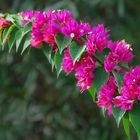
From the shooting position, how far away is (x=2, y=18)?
1089 millimetres

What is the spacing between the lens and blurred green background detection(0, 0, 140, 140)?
253cm

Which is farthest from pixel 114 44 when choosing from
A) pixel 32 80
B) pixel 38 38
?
pixel 32 80

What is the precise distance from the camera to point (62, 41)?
3.16 feet

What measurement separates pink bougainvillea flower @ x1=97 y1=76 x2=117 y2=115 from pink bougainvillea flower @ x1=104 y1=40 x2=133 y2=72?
0.11 feet

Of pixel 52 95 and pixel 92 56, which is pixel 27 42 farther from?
pixel 52 95

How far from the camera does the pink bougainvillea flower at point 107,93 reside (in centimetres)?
93

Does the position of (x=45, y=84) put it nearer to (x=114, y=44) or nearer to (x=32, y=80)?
(x=32, y=80)

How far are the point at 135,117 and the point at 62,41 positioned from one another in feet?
0.72

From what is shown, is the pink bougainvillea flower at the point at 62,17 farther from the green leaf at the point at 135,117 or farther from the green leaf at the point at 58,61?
the green leaf at the point at 135,117

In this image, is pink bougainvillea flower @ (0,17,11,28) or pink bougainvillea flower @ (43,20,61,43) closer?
pink bougainvillea flower @ (43,20,61,43)

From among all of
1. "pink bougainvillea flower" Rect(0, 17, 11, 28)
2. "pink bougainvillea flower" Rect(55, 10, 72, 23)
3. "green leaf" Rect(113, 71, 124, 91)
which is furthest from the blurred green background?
"green leaf" Rect(113, 71, 124, 91)

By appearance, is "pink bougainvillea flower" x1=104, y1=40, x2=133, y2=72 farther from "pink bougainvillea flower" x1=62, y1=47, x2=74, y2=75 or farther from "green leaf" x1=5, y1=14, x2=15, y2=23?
"green leaf" x1=5, y1=14, x2=15, y2=23

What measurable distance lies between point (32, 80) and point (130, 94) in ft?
5.69

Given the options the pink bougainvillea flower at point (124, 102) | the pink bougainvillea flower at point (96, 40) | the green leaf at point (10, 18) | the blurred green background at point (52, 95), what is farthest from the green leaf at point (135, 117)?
the blurred green background at point (52, 95)
